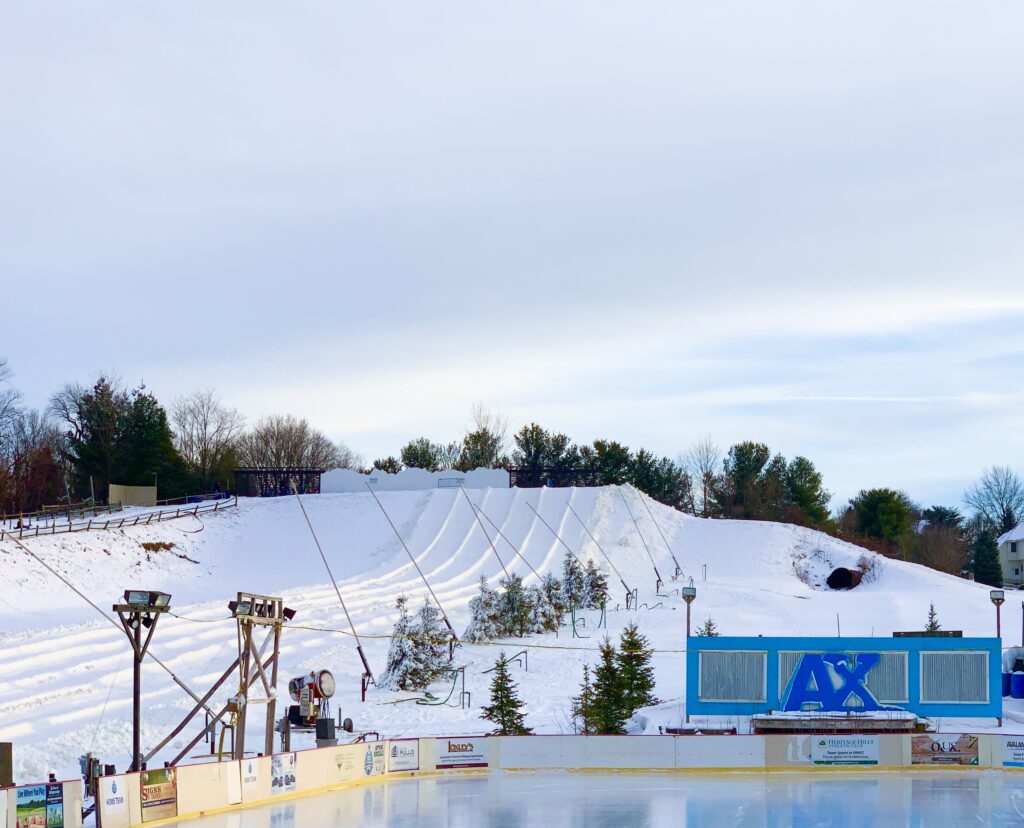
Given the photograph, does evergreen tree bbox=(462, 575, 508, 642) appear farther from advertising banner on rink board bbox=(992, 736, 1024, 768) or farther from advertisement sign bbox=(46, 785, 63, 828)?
advertisement sign bbox=(46, 785, 63, 828)

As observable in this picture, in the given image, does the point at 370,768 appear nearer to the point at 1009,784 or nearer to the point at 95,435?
the point at 1009,784

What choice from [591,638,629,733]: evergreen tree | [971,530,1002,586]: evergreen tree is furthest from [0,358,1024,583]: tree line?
[591,638,629,733]: evergreen tree

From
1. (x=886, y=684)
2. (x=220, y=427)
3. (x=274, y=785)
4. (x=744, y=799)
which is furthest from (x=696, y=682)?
(x=220, y=427)

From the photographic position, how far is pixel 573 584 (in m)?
45.0

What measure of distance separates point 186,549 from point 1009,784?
1538 inches

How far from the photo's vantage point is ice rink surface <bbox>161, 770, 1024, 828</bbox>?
60.2 ft

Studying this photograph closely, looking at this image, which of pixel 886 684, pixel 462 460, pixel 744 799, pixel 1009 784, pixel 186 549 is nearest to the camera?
pixel 744 799

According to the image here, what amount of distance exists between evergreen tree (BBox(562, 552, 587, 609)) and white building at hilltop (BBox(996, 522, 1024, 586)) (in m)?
48.6

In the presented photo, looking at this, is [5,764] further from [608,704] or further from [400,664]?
[400,664]

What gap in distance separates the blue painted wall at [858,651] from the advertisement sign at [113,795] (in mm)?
13019

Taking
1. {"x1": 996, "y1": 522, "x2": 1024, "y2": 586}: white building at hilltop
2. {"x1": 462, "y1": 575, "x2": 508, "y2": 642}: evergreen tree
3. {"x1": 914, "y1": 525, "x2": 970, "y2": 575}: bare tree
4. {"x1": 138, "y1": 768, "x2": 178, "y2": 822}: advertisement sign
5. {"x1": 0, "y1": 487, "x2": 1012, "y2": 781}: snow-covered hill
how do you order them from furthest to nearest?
{"x1": 996, "y1": 522, "x2": 1024, "y2": 586}: white building at hilltop
{"x1": 914, "y1": 525, "x2": 970, "y2": 575}: bare tree
{"x1": 462, "y1": 575, "x2": 508, "y2": 642}: evergreen tree
{"x1": 0, "y1": 487, "x2": 1012, "y2": 781}: snow-covered hill
{"x1": 138, "y1": 768, "x2": 178, "y2": 822}: advertisement sign

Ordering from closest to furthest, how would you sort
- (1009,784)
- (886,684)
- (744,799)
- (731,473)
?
(744,799) < (1009,784) < (886,684) < (731,473)

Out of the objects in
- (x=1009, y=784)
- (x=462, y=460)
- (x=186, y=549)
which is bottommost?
(x=1009, y=784)

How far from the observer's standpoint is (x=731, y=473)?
3487 inches
